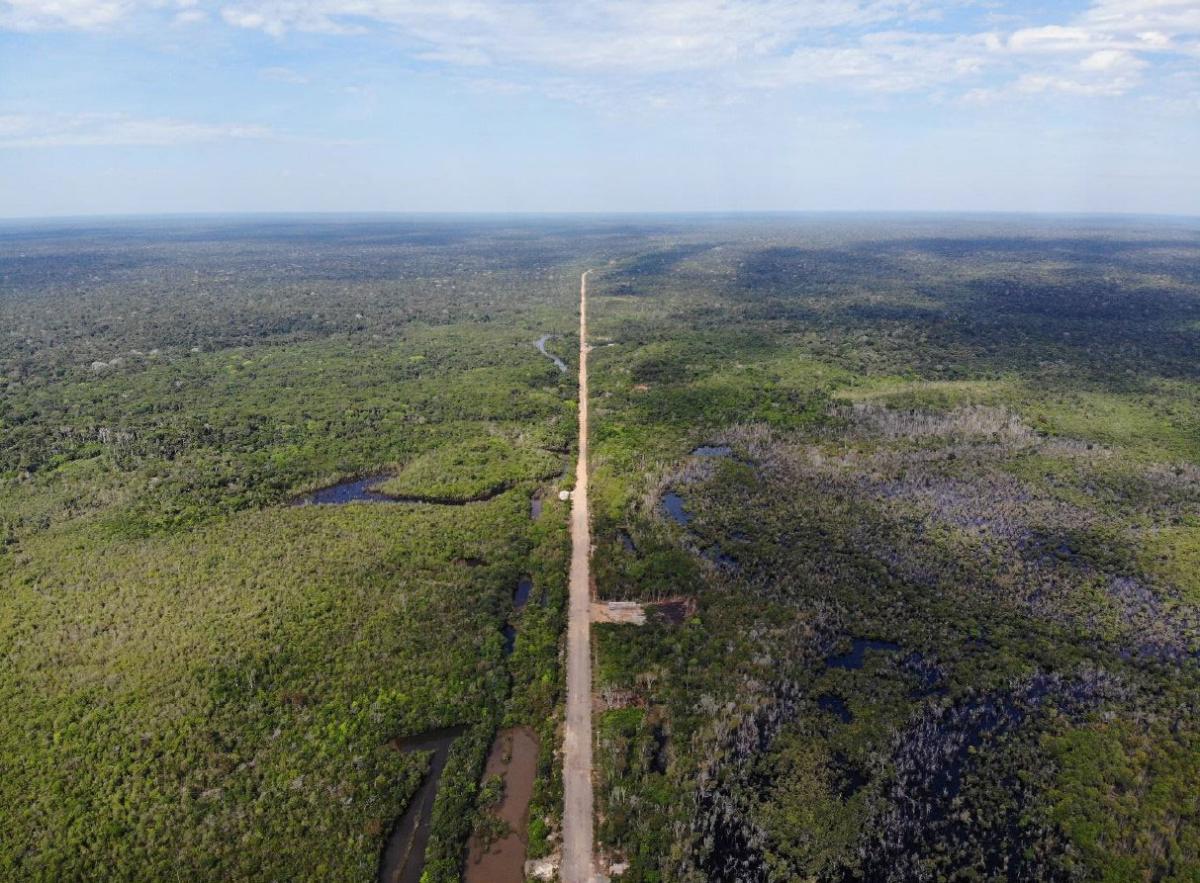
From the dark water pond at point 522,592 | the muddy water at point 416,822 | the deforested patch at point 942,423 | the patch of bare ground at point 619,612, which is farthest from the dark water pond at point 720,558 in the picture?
the deforested patch at point 942,423

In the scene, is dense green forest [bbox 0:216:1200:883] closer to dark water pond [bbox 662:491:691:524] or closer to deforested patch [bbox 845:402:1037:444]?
dark water pond [bbox 662:491:691:524]

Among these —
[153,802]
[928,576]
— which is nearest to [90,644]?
[153,802]

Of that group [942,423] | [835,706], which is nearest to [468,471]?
[835,706]

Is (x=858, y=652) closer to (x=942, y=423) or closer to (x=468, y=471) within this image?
(x=468, y=471)

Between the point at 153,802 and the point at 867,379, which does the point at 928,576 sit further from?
the point at 867,379

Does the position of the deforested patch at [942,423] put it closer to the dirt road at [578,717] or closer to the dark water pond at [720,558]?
the dark water pond at [720,558]
